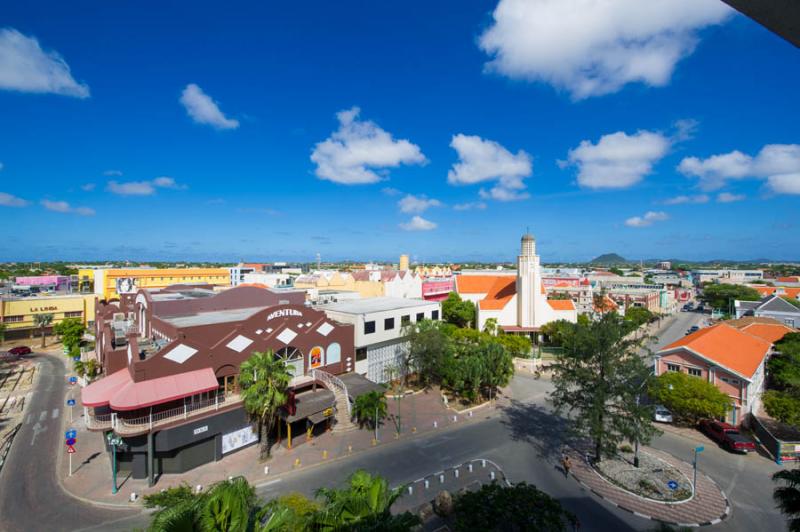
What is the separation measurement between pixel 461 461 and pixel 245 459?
13468 millimetres

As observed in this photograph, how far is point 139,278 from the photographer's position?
245 feet

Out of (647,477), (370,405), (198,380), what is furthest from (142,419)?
(647,477)

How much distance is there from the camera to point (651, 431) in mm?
20281

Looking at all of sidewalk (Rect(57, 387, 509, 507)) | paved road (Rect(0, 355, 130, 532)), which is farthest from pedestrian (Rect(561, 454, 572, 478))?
paved road (Rect(0, 355, 130, 532))

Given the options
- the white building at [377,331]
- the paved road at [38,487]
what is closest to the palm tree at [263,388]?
the paved road at [38,487]

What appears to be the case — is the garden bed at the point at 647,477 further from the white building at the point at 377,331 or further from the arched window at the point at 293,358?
the arched window at the point at 293,358

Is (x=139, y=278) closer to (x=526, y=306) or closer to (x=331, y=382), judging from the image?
(x=331, y=382)

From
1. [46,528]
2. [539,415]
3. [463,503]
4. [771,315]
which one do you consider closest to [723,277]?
[771,315]

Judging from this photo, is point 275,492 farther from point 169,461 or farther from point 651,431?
point 651,431

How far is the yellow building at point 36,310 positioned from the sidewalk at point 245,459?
36229 mm

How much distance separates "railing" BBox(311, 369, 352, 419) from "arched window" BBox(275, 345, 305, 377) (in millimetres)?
1125

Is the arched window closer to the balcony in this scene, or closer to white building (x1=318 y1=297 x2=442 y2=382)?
white building (x1=318 y1=297 x2=442 y2=382)

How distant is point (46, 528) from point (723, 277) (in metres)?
210

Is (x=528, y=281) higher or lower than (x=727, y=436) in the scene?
higher
